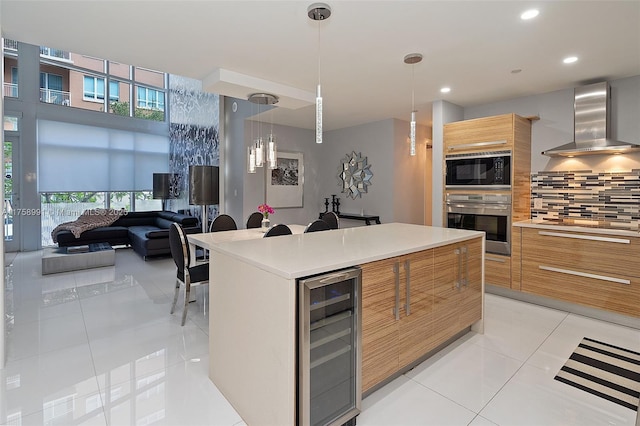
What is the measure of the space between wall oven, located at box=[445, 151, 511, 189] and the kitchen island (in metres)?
1.65

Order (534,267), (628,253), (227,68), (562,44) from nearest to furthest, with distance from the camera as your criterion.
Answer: (562,44)
(628,253)
(227,68)
(534,267)

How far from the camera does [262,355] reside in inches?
64.9

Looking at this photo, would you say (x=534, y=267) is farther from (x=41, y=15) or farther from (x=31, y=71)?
(x=31, y=71)

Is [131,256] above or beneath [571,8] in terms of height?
beneath

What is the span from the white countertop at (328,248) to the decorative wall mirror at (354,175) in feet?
10.9

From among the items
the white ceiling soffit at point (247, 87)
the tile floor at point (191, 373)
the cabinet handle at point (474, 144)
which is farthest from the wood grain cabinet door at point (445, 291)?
the white ceiling soffit at point (247, 87)

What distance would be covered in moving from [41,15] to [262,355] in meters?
2.77

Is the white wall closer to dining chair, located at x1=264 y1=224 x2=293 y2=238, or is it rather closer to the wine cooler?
dining chair, located at x1=264 y1=224 x2=293 y2=238

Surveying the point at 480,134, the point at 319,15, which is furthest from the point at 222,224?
the point at 480,134

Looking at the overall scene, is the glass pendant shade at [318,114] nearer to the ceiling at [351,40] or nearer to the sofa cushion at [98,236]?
the ceiling at [351,40]

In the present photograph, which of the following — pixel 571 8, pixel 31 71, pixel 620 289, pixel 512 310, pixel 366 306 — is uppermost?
pixel 31 71

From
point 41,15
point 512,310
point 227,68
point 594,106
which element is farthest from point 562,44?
point 41,15

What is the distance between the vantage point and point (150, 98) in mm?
8289

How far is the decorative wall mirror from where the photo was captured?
611 centimetres
